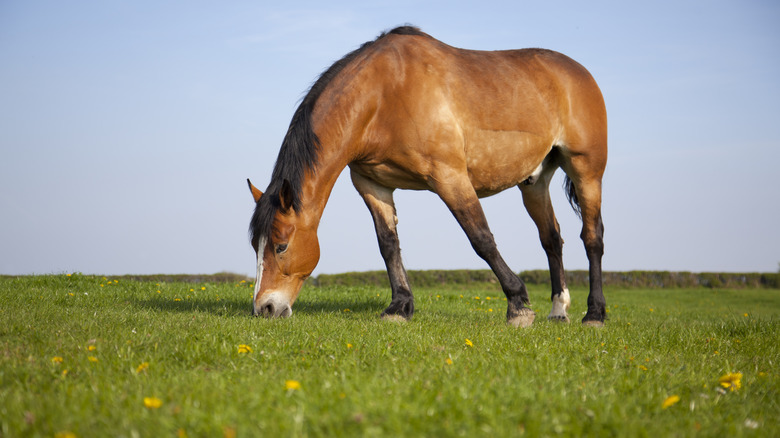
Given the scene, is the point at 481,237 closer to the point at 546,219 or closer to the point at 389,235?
the point at 389,235

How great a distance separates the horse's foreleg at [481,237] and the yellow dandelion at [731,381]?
285 cm

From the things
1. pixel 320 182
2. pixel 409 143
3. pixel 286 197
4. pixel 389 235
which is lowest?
pixel 389 235

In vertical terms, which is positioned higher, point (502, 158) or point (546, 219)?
point (502, 158)

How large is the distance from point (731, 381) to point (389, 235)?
4331 millimetres

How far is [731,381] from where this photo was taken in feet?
12.1

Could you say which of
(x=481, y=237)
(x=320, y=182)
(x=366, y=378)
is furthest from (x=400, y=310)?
(x=366, y=378)

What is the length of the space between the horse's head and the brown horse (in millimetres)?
11

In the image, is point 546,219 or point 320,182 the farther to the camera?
point 546,219

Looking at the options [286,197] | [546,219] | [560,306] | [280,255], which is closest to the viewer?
[286,197]

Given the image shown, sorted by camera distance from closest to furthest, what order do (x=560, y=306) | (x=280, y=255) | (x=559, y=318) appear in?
(x=280, y=255) → (x=559, y=318) → (x=560, y=306)

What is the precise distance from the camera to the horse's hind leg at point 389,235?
284 inches

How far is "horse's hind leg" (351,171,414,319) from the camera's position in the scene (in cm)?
721

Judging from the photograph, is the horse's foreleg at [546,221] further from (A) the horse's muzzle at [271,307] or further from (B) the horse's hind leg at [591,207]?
(A) the horse's muzzle at [271,307]

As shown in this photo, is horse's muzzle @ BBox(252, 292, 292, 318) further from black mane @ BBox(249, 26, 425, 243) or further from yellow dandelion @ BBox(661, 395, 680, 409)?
yellow dandelion @ BBox(661, 395, 680, 409)
